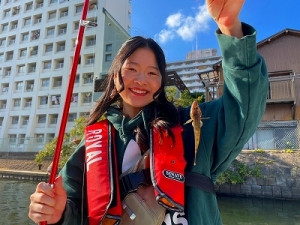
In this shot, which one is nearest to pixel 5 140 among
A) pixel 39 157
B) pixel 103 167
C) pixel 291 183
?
pixel 39 157

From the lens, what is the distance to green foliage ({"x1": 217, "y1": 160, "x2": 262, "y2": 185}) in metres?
9.98

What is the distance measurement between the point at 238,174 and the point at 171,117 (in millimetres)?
9997

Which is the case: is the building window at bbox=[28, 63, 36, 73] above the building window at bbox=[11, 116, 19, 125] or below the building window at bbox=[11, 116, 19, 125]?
above

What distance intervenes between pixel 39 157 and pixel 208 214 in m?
15.5

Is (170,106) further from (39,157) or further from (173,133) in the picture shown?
(39,157)

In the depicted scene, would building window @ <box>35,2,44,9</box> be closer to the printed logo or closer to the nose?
the nose

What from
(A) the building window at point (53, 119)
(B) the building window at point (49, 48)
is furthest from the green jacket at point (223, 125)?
(B) the building window at point (49, 48)

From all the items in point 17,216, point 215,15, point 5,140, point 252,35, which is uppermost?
point 215,15

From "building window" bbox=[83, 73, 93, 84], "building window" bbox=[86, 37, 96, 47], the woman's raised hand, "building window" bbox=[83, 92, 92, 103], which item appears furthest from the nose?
"building window" bbox=[86, 37, 96, 47]

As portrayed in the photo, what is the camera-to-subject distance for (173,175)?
112 centimetres

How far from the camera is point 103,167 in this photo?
1.29 metres

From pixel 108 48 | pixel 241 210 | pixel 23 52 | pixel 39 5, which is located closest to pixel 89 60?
pixel 108 48

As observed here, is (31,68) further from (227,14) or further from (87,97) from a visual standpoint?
(227,14)

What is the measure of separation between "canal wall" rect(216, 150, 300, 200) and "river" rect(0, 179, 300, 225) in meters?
0.34
